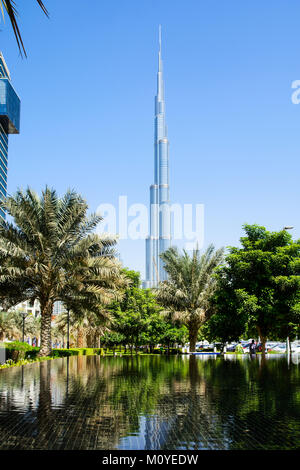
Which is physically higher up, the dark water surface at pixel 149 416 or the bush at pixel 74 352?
the dark water surface at pixel 149 416

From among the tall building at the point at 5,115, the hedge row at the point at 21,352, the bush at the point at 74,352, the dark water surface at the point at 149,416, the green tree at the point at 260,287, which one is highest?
the tall building at the point at 5,115

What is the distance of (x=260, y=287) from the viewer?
89.1ft

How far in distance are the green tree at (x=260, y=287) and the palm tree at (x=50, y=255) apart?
740 cm

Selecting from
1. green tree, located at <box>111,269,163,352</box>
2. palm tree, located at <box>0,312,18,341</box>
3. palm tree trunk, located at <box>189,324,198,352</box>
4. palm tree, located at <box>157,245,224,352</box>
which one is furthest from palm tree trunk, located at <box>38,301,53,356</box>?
palm tree, located at <box>0,312,18,341</box>

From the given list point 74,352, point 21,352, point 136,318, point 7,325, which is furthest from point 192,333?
point 7,325

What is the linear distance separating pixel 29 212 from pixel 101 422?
16299 mm

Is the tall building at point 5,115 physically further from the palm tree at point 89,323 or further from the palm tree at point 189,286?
the palm tree at point 189,286

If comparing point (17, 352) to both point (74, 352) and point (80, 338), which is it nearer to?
point (74, 352)

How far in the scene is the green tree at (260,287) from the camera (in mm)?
26453

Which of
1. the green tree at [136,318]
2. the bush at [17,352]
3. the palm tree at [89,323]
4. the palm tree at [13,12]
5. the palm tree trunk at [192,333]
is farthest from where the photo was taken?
the green tree at [136,318]

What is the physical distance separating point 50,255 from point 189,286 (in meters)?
14.8

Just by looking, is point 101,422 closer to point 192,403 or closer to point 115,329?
point 192,403

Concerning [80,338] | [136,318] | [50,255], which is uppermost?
[50,255]

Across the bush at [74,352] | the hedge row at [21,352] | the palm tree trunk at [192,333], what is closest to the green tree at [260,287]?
the palm tree trunk at [192,333]
